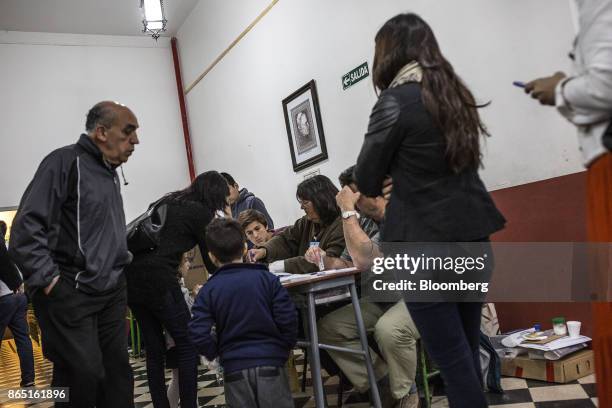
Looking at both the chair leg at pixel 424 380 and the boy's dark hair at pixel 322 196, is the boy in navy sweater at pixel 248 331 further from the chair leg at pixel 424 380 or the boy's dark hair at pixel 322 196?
the boy's dark hair at pixel 322 196

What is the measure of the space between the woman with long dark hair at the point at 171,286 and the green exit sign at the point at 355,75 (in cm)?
206

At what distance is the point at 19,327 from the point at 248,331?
12.2 ft

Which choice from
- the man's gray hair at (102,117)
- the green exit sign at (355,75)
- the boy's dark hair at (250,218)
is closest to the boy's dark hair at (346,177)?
the man's gray hair at (102,117)

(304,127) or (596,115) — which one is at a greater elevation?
(304,127)

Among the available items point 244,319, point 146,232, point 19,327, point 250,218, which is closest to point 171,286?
point 146,232

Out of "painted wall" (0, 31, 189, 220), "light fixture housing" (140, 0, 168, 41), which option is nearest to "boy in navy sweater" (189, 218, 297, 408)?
"light fixture housing" (140, 0, 168, 41)

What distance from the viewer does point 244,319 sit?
2244mm

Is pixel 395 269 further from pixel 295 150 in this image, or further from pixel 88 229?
pixel 295 150

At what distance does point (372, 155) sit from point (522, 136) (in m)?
2.09

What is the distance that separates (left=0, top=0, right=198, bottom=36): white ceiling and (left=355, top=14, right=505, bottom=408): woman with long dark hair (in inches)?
254

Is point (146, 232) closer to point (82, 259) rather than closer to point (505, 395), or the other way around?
point (82, 259)

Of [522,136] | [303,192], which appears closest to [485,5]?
[522,136]

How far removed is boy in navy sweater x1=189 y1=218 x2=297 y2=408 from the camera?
224 centimetres

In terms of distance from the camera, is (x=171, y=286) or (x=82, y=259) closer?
(x=82, y=259)
